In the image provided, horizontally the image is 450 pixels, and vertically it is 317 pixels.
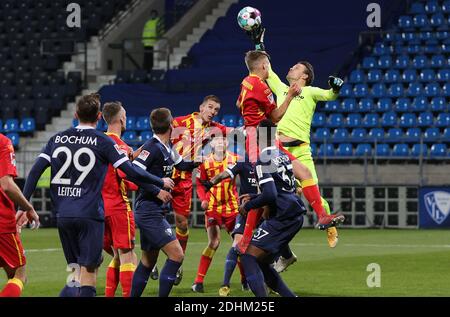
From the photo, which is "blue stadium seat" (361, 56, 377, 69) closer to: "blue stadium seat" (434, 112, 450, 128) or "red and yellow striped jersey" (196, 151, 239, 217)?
"blue stadium seat" (434, 112, 450, 128)

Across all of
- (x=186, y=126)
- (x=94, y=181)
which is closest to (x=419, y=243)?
(x=186, y=126)

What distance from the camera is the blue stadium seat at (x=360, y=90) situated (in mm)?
31656

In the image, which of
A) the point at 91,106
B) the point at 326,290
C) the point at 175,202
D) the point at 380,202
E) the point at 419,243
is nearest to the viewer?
the point at 91,106

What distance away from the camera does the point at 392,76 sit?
31.9 meters

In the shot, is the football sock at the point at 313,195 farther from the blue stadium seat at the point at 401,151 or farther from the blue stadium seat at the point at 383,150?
the blue stadium seat at the point at 401,151

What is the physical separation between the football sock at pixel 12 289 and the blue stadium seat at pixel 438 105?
2126 centimetres

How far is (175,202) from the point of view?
14.8 m

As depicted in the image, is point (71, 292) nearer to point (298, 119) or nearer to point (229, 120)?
point (298, 119)

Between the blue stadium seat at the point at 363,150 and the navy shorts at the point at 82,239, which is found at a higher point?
the navy shorts at the point at 82,239

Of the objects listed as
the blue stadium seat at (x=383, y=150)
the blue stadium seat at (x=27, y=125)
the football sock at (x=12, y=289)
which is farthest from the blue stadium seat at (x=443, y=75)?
the football sock at (x=12, y=289)

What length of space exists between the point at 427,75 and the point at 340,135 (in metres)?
3.32

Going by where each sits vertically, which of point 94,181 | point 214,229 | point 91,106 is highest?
point 91,106
